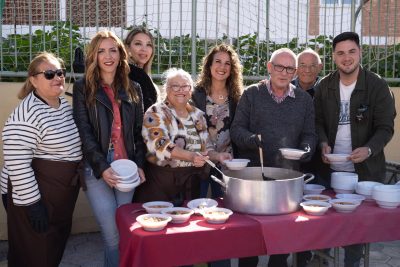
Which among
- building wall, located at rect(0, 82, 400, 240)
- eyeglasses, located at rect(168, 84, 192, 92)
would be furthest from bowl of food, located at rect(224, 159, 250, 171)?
building wall, located at rect(0, 82, 400, 240)

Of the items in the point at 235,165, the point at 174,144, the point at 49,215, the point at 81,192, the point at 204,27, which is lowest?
the point at 81,192

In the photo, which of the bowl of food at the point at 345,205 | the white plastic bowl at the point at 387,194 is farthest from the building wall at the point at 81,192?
the white plastic bowl at the point at 387,194

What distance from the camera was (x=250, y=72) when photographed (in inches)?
208

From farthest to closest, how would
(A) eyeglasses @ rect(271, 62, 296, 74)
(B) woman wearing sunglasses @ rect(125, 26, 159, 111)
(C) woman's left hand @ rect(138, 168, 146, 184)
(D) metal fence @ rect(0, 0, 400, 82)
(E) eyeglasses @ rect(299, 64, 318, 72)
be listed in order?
(D) metal fence @ rect(0, 0, 400, 82)
(E) eyeglasses @ rect(299, 64, 318, 72)
(B) woman wearing sunglasses @ rect(125, 26, 159, 111)
(A) eyeglasses @ rect(271, 62, 296, 74)
(C) woman's left hand @ rect(138, 168, 146, 184)

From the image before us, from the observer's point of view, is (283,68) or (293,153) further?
(283,68)

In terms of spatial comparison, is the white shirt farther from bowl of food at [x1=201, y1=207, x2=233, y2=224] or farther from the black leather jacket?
the black leather jacket

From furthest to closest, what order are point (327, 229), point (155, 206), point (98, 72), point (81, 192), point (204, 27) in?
1. point (204, 27)
2. point (81, 192)
3. point (98, 72)
4. point (155, 206)
5. point (327, 229)

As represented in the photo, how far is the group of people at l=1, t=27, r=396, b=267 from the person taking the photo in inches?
110

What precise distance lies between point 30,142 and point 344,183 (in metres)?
1.92

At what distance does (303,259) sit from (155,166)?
157 cm

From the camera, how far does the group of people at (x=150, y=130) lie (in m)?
2.80

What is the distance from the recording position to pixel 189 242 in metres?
2.27

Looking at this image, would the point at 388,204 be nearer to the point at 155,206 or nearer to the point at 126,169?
the point at 155,206

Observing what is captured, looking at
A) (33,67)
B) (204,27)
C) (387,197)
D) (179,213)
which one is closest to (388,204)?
(387,197)
